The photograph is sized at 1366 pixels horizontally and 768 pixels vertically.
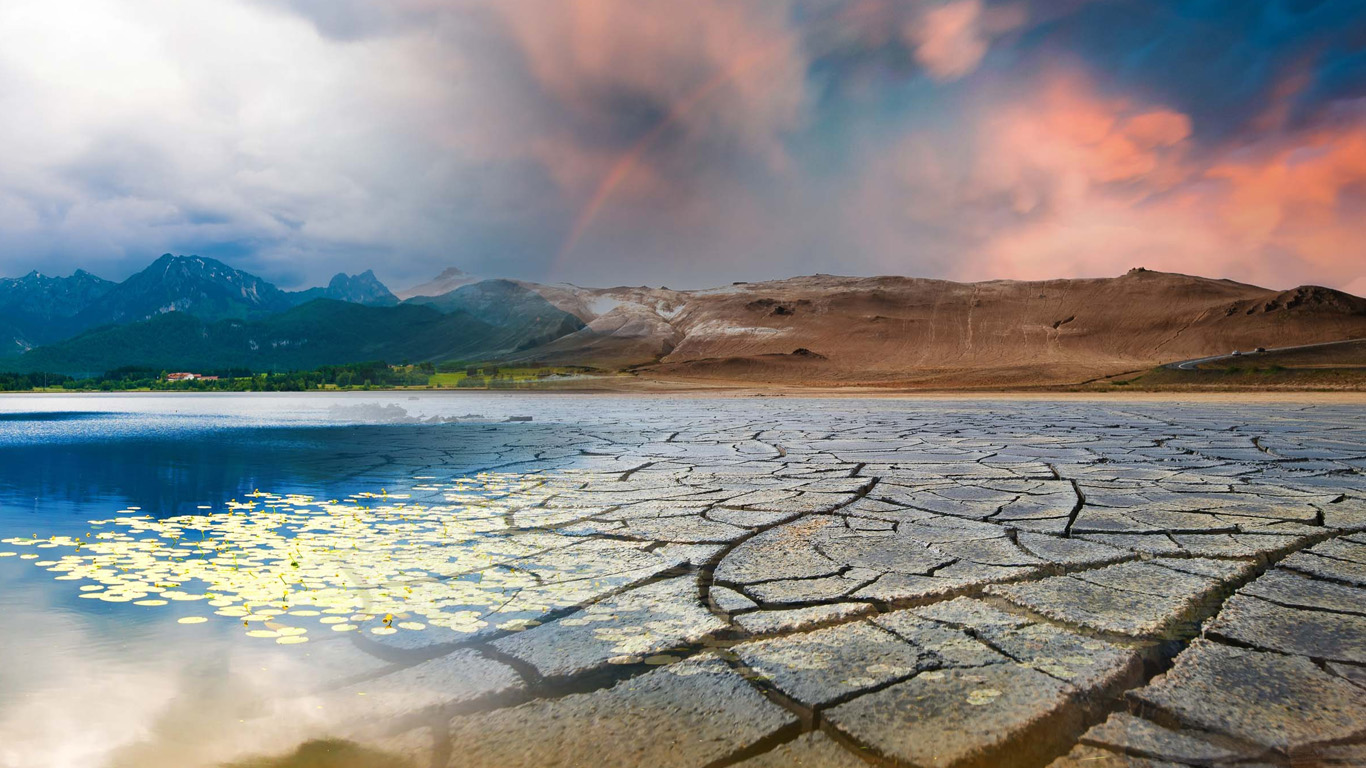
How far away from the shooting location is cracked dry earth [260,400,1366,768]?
1.65m

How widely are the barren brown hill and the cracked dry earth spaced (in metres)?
36.2

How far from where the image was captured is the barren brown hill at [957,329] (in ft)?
178

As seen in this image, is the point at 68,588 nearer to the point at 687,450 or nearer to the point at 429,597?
the point at 429,597

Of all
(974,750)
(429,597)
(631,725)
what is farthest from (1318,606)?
(429,597)

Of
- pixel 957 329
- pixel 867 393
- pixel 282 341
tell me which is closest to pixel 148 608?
pixel 867 393

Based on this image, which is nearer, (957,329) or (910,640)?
(910,640)

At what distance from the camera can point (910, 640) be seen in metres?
2.22

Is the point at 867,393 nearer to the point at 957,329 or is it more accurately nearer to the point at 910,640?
the point at 910,640

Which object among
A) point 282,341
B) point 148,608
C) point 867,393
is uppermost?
point 282,341

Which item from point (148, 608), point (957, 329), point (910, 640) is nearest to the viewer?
point (910, 640)

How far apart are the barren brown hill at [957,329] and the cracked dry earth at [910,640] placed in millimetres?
36170

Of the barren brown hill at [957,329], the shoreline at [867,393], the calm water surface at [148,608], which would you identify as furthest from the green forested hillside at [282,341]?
the calm water surface at [148,608]

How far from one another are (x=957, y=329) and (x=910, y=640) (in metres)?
73.1

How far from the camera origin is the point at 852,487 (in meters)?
5.10
